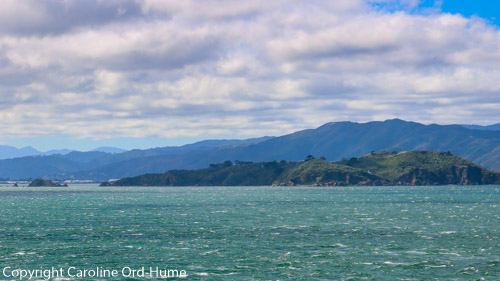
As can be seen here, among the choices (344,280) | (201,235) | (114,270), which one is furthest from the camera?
(201,235)

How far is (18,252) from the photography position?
7550 cm

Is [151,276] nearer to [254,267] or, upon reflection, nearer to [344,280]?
[254,267]

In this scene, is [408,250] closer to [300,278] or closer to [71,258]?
[300,278]

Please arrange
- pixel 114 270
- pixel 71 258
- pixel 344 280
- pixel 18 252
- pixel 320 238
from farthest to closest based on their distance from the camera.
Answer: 1. pixel 320 238
2. pixel 18 252
3. pixel 71 258
4. pixel 114 270
5. pixel 344 280

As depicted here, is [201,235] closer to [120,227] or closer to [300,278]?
[120,227]

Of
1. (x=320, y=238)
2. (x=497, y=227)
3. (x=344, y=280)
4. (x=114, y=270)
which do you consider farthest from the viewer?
(x=497, y=227)

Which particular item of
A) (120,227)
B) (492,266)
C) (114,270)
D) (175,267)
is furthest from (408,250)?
(120,227)

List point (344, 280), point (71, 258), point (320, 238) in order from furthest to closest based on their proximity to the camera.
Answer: point (320, 238), point (71, 258), point (344, 280)

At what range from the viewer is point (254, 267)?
64812mm

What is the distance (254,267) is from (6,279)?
2435cm

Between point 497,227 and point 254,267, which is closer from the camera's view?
point 254,267

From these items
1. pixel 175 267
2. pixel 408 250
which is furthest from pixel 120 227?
pixel 408 250

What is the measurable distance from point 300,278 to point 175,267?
1421cm

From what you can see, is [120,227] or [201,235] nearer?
[201,235]
